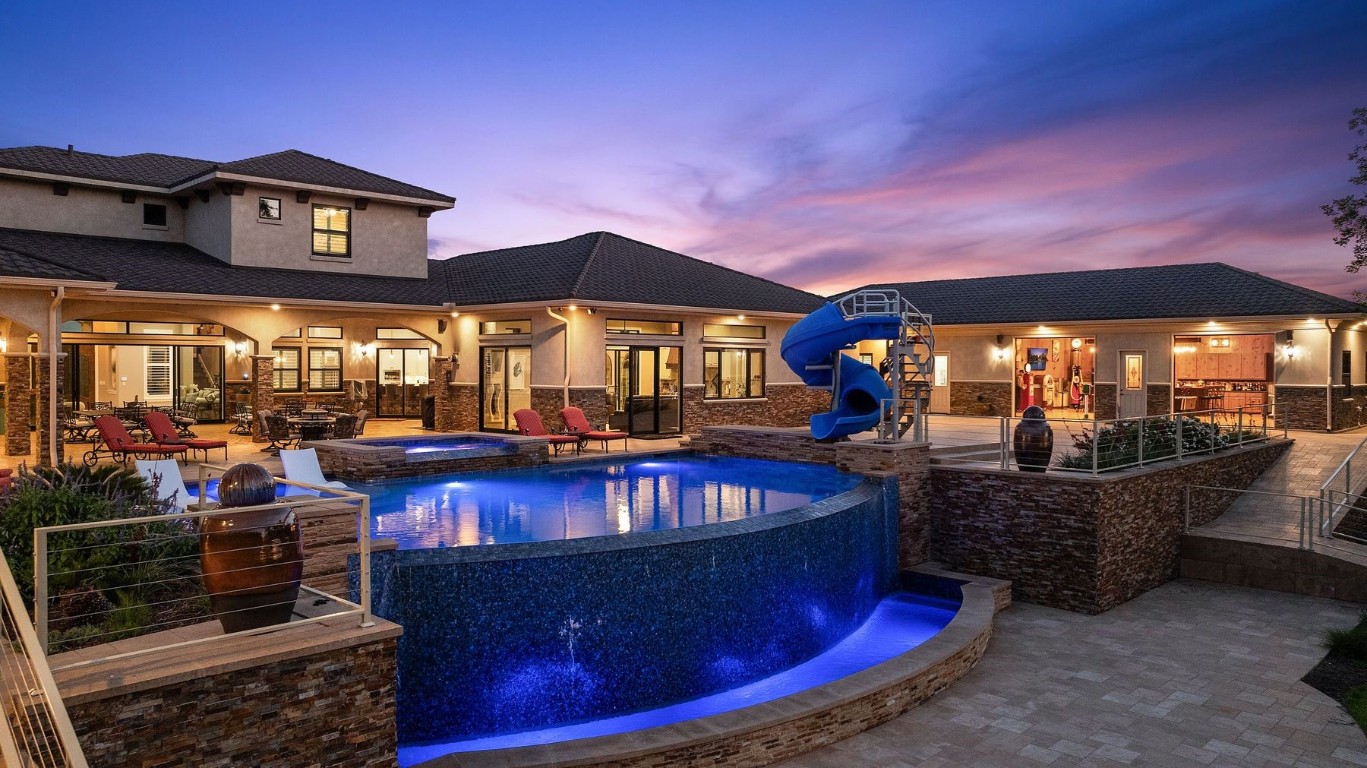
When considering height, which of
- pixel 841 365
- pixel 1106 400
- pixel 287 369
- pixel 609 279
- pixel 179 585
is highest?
pixel 609 279

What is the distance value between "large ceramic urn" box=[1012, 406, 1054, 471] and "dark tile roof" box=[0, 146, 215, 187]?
56.1ft

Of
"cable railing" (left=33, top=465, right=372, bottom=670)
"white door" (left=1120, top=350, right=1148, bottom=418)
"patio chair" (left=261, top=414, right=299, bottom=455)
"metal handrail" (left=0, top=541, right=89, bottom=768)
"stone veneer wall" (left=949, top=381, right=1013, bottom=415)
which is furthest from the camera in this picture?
"stone veneer wall" (left=949, top=381, right=1013, bottom=415)

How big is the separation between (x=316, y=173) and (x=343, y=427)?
23.5 ft

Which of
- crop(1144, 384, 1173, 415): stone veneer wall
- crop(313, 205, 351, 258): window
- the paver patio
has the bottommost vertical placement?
the paver patio

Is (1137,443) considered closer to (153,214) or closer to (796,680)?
(796,680)

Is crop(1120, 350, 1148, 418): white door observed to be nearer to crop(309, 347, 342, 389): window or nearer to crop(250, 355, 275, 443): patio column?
crop(250, 355, 275, 443): patio column

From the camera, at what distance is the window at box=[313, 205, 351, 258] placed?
793 inches

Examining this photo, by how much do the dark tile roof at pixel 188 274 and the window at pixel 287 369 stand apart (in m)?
4.79

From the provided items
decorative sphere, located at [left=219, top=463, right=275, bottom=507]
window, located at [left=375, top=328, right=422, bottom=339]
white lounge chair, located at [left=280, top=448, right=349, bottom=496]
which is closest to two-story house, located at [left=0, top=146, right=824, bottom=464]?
window, located at [left=375, top=328, right=422, bottom=339]

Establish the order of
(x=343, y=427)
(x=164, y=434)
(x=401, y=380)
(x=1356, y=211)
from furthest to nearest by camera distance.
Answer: (x=401, y=380) < (x=343, y=427) < (x=1356, y=211) < (x=164, y=434)

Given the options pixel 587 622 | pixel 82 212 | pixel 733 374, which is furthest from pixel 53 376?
pixel 733 374

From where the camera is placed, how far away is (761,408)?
22438mm

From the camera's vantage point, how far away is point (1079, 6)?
16.7 metres

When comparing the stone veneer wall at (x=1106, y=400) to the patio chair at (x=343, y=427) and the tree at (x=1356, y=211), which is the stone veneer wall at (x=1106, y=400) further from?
the patio chair at (x=343, y=427)
